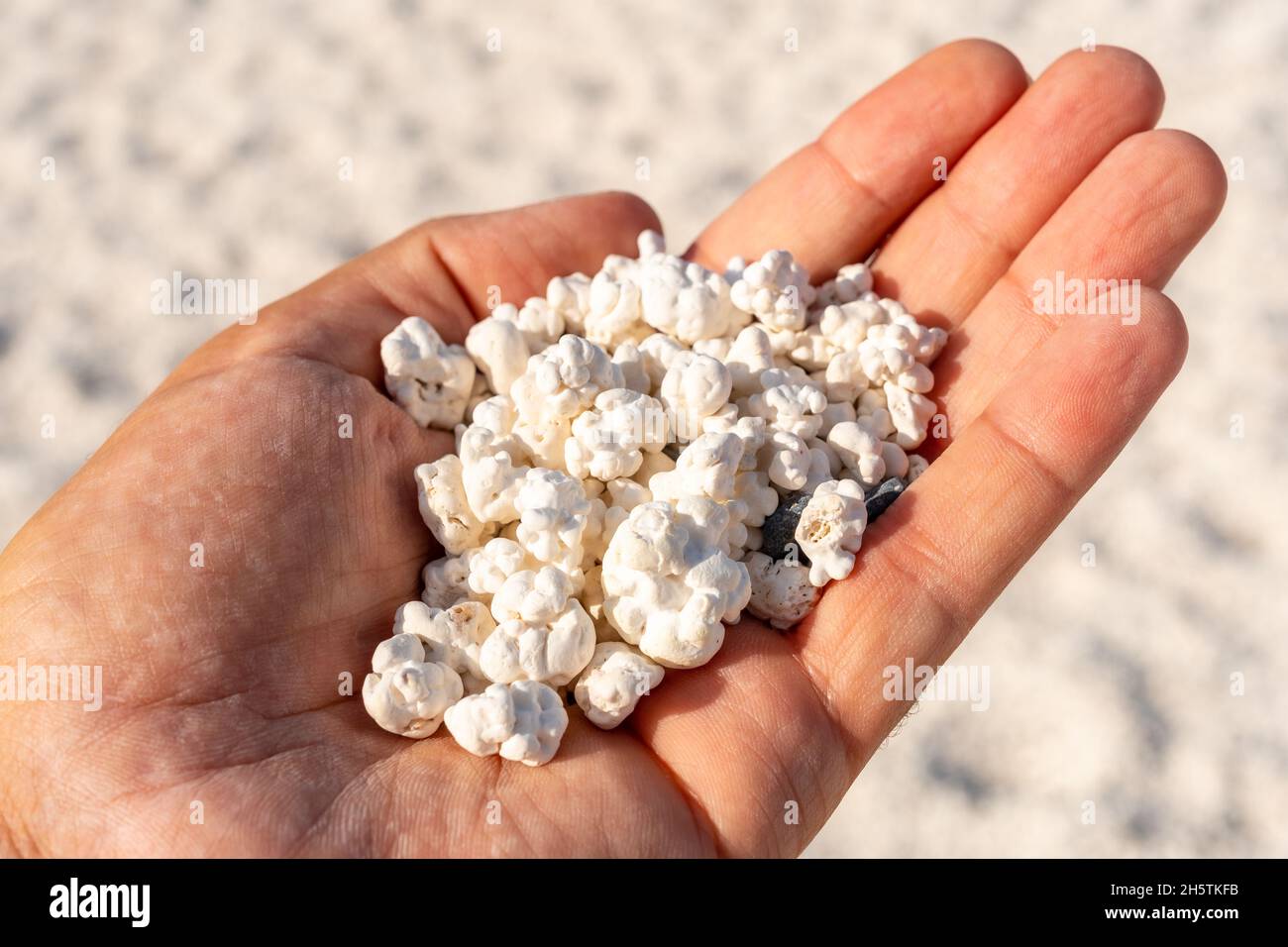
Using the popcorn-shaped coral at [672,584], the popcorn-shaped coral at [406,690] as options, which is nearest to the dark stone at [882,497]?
the popcorn-shaped coral at [672,584]

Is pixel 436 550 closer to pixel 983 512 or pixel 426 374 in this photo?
pixel 426 374

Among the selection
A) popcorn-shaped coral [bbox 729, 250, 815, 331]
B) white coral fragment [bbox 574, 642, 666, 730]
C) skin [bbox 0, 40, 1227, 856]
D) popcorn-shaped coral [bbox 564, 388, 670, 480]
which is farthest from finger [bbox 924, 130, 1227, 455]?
white coral fragment [bbox 574, 642, 666, 730]

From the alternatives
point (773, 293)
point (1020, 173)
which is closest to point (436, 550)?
point (773, 293)

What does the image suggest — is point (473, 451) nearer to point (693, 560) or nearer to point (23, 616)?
point (693, 560)

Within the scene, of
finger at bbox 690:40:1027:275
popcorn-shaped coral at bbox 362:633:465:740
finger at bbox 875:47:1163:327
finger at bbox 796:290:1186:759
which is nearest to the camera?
popcorn-shaped coral at bbox 362:633:465:740

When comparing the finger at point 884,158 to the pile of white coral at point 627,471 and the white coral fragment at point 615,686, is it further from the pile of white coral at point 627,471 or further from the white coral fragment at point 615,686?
the white coral fragment at point 615,686

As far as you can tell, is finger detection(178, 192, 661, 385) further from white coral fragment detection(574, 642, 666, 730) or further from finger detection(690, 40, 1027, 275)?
white coral fragment detection(574, 642, 666, 730)

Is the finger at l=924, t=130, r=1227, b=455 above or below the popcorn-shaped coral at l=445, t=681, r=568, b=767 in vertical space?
above
